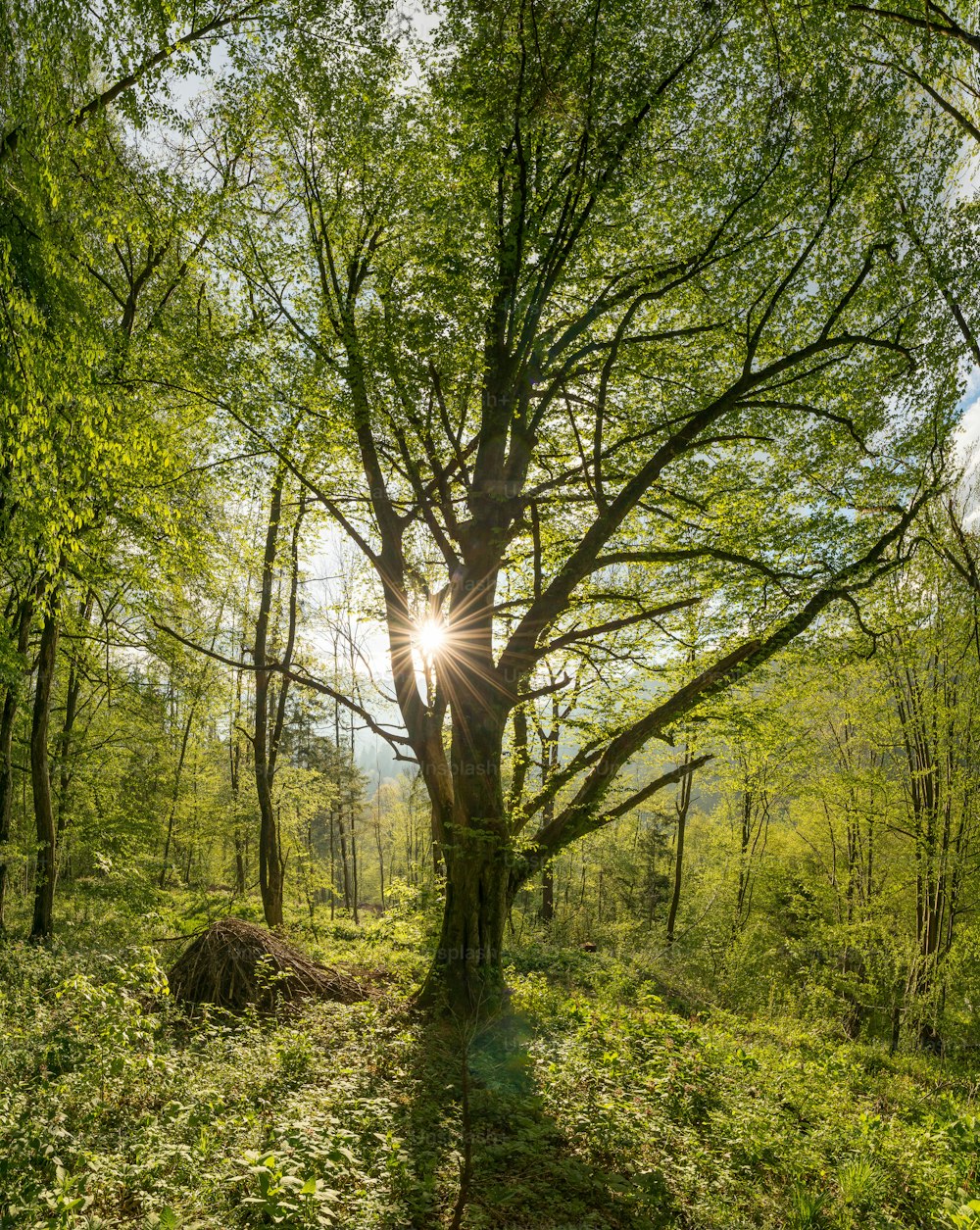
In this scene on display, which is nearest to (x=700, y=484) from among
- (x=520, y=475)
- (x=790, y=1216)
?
(x=520, y=475)

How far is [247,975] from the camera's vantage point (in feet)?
26.8

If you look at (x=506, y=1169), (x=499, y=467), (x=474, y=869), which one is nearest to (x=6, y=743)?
(x=474, y=869)

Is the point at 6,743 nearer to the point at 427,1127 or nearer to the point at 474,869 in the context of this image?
the point at 474,869

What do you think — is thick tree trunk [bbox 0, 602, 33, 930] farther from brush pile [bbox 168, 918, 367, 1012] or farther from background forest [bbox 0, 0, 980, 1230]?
brush pile [bbox 168, 918, 367, 1012]

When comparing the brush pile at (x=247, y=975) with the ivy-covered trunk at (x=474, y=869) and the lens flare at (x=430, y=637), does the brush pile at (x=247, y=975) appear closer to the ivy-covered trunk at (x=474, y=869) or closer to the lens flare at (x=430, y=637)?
the ivy-covered trunk at (x=474, y=869)

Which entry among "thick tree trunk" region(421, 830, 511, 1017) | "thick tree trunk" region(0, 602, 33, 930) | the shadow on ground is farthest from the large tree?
"thick tree trunk" region(0, 602, 33, 930)

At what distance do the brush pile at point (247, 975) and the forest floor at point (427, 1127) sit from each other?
47cm

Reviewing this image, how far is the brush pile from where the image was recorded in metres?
7.88

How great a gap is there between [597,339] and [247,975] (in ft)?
32.3

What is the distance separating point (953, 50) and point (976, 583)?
22.4 ft

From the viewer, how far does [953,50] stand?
7.20m

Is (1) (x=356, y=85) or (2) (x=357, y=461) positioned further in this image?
(2) (x=357, y=461)

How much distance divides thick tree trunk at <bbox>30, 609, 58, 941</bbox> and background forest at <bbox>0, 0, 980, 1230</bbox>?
144mm

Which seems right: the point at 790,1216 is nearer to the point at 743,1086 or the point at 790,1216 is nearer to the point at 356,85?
the point at 743,1086
